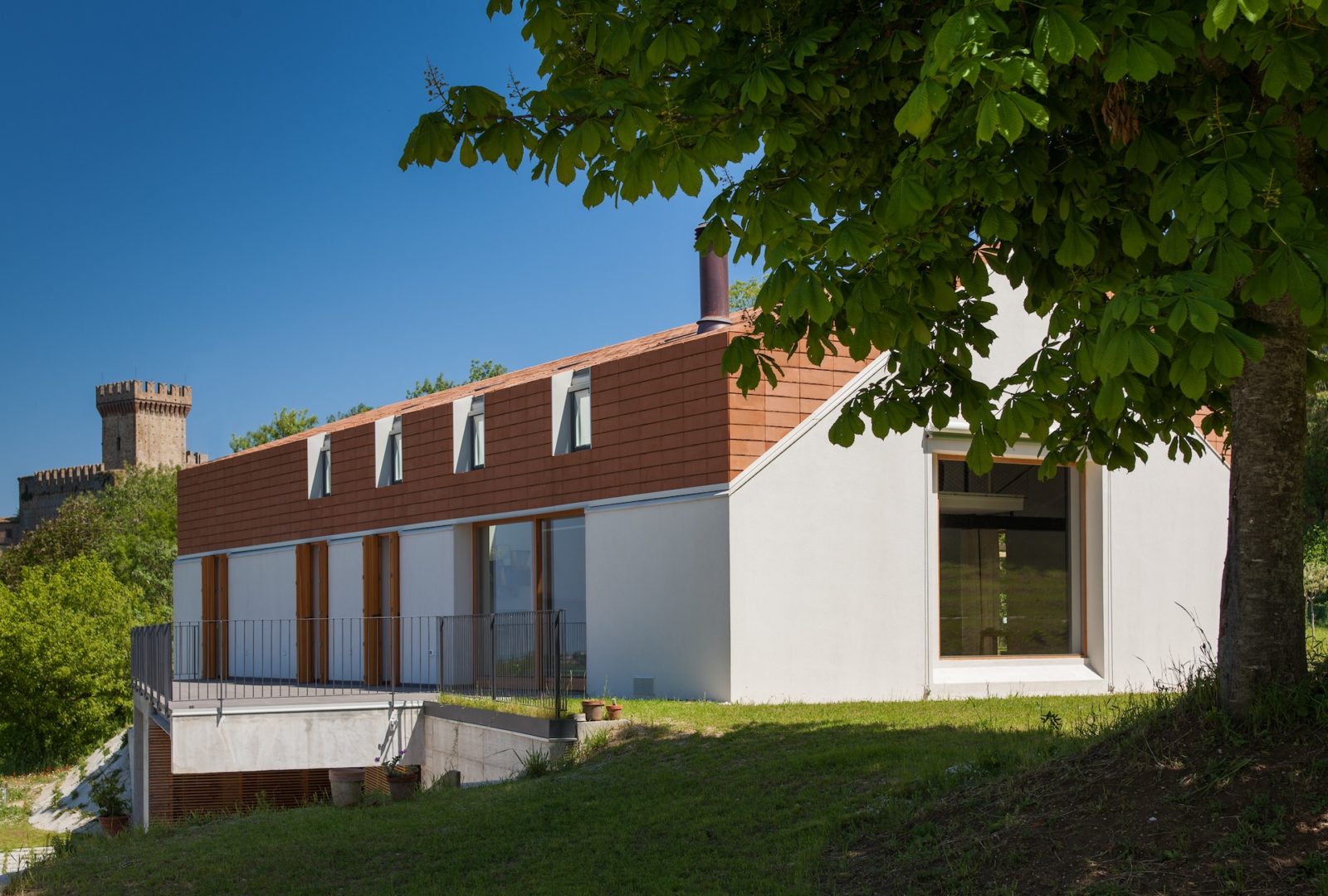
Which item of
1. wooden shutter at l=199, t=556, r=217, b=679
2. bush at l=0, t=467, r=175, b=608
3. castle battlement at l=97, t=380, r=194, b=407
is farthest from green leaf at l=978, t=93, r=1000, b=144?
castle battlement at l=97, t=380, r=194, b=407

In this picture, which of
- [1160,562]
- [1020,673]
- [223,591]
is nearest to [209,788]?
[223,591]

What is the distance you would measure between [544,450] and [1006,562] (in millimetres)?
6775

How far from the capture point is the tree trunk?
6.53m

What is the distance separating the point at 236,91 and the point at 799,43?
5390 centimetres

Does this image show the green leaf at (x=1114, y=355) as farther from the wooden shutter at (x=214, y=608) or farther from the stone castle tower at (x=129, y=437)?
the stone castle tower at (x=129, y=437)

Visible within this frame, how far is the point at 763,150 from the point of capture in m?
5.88

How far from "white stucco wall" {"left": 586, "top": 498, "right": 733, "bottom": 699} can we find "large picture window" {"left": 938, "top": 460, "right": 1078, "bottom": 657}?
3250 mm

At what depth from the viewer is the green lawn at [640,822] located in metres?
7.97

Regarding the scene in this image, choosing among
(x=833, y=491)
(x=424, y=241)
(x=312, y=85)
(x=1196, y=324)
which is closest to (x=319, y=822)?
(x=833, y=491)

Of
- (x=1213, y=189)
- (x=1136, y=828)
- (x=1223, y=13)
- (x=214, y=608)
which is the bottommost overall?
(x=214, y=608)

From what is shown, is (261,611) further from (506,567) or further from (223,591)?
(506,567)

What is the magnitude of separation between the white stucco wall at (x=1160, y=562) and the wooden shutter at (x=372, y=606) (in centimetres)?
1220

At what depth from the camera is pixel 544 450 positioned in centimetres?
1872

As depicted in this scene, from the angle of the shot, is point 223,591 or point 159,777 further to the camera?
point 223,591
